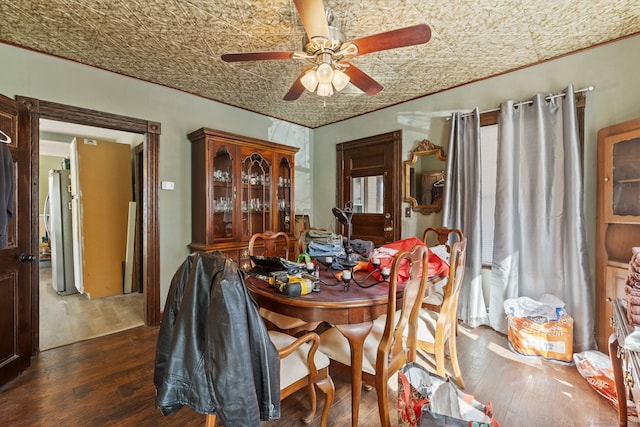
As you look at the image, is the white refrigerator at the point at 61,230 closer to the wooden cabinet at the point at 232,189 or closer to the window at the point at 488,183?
the wooden cabinet at the point at 232,189

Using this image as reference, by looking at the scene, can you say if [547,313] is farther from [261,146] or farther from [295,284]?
[261,146]

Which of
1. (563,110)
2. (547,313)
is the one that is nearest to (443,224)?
(547,313)

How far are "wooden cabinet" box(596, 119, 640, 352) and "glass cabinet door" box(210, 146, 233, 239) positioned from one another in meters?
3.41

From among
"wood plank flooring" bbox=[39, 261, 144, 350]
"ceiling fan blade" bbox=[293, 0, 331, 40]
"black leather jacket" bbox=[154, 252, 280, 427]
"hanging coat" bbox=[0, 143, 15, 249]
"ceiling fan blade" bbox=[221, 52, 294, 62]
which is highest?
"ceiling fan blade" bbox=[293, 0, 331, 40]

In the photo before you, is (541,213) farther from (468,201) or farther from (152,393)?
(152,393)

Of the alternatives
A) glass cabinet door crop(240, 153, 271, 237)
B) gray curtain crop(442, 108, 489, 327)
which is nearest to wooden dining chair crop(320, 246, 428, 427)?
gray curtain crop(442, 108, 489, 327)

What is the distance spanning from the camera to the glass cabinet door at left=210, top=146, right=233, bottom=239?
3.10 metres

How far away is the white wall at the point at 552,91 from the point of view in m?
2.18

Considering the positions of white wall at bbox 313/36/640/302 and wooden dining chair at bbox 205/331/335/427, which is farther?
white wall at bbox 313/36/640/302

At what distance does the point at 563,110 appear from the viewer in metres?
2.39

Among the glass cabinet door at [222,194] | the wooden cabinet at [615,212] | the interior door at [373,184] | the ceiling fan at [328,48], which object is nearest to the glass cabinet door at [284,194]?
the glass cabinet door at [222,194]

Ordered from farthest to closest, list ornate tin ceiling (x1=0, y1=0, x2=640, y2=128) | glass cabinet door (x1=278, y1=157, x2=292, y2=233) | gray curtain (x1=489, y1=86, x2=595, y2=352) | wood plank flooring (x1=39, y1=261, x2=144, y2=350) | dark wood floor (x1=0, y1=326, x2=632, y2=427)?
glass cabinet door (x1=278, y1=157, x2=292, y2=233) → wood plank flooring (x1=39, y1=261, x2=144, y2=350) → gray curtain (x1=489, y1=86, x2=595, y2=352) → ornate tin ceiling (x1=0, y1=0, x2=640, y2=128) → dark wood floor (x1=0, y1=326, x2=632, y2=427)

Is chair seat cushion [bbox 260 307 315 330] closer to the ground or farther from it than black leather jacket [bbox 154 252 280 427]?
closer to the ground

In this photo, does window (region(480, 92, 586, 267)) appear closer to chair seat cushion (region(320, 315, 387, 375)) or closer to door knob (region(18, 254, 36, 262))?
chair seat cushion (region(320, 315, 387, 375))
